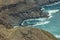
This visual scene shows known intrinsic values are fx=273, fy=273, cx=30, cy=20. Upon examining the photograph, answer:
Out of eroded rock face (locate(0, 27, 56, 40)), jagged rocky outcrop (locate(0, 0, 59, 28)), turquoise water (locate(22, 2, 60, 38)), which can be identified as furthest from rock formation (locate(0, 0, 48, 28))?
eroded rock face (locate(0, 27, 56, 40))

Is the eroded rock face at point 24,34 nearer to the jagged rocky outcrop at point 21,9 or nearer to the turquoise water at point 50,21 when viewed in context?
the turquoise water at point 50,21

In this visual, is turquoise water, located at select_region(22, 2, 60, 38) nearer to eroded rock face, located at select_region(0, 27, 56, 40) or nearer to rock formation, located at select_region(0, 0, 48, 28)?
rock formation, located at select_region(0, 0, 48, 28)

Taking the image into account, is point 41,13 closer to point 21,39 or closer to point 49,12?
point 49,12

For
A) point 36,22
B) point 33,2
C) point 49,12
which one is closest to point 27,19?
point 36,22

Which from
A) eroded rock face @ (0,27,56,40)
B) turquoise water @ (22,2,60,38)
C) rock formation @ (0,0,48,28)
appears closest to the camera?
eroded rock face @ (0,27,56,40)

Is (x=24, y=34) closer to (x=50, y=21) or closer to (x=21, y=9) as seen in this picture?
(x=50, y=21)

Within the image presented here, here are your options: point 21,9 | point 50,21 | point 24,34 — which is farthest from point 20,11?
point 24,34

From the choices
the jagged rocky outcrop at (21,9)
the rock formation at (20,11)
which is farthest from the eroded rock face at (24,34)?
the jagged rocky outcrop at (21,9)

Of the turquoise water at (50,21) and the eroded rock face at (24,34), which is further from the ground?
the eroded rock face at (24,34)
